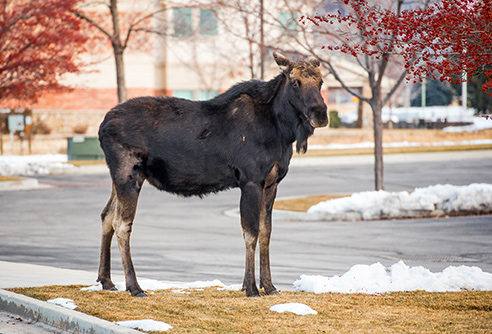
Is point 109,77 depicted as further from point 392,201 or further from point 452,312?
point 452,312

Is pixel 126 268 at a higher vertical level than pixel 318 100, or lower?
lower

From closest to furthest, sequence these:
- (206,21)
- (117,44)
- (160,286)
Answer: (160,286), (117,44), (206,21)

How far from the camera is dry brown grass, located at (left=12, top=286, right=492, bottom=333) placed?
633cm

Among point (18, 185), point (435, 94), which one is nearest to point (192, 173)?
point (18, 185)

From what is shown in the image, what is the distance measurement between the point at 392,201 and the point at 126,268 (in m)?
9.89

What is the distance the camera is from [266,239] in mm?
7961

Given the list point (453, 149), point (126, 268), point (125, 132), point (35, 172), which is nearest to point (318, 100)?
point (125, 132)

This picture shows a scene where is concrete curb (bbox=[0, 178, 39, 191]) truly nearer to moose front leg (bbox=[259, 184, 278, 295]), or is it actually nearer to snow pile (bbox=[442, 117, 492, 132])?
moose front leg (bbox=[259, 184, 278, 295])

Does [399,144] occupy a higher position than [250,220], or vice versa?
[250,220]

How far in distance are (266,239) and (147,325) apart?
2.01m

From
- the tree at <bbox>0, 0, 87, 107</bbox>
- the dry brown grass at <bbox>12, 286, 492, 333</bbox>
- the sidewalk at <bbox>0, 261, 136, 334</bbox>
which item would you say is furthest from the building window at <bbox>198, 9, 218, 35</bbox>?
the dry brown grass at <bbox>12, 286, 492, 333</bbox>

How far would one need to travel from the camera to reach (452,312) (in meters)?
7.00

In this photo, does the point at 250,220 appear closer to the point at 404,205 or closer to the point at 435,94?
the point at 404,205

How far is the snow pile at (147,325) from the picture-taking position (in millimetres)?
6262
